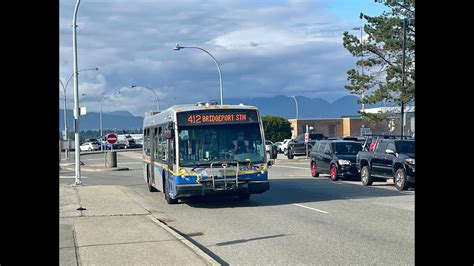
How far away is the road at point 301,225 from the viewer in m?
9.38

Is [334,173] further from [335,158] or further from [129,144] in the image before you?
[129,144]

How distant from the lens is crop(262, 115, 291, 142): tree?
79.5 m

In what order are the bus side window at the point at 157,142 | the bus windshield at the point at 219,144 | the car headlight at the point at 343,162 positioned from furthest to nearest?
the car headlight at the point at 343,162, the bus side window at the point at 157,142, the bus windshield at the point at 219,144

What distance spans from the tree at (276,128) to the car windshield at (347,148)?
170 feet

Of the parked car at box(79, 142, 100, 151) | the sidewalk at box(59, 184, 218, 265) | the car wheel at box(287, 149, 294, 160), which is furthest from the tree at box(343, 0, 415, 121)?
the parked car at box(79, 142, 100, 151)

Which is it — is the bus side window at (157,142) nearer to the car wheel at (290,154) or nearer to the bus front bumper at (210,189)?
the bus front bumper at (210,189)

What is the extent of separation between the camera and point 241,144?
16.2m

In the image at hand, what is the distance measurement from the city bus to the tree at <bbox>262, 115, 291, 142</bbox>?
62416mm

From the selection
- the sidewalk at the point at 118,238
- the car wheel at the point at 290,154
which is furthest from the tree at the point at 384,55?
the sidewalk at the point at 118,238

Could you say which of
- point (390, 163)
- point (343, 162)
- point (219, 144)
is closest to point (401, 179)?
point (390, 163)

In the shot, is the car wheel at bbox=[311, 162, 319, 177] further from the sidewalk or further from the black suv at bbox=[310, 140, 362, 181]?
the sidewalk
